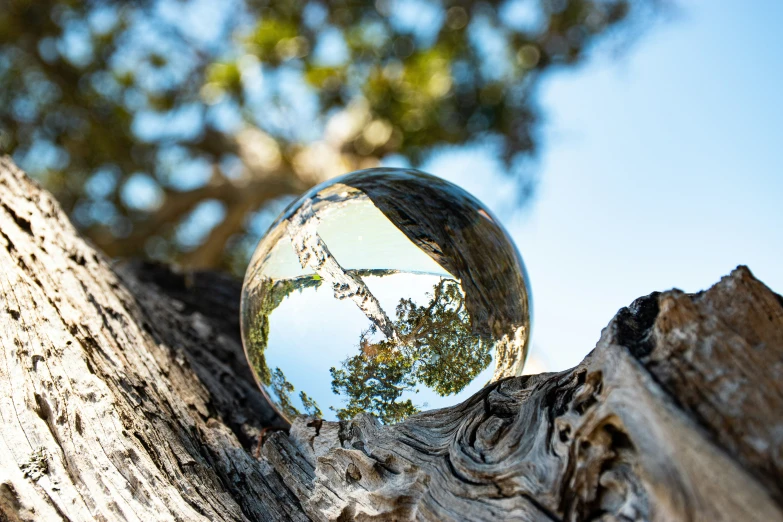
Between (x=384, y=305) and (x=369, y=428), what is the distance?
0.98 ft

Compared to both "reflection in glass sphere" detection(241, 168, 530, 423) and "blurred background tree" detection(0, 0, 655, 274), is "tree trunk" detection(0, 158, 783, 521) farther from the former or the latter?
"blurred background tree" detection(0, 0, 655, 274)

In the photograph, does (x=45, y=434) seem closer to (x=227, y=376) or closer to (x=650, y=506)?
(x=227, y=376)

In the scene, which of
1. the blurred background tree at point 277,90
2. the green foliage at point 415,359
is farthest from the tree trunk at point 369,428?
the blurred background tree at point 277,90

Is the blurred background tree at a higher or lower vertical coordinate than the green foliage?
higher

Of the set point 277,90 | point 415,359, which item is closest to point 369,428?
point 415,359

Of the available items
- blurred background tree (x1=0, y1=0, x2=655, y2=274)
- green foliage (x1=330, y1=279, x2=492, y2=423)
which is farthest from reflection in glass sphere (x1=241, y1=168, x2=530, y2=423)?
blurred background tree (x1=0, y1=0, x2=655, y2=274)

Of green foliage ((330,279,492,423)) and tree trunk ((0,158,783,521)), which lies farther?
green foliage ((330,279,492,423))

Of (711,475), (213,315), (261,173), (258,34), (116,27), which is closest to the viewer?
(711,475)

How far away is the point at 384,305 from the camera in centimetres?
147

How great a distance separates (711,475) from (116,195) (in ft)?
21.8

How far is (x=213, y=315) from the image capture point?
3.01 m

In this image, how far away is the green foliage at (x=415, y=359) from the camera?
147 centimetres

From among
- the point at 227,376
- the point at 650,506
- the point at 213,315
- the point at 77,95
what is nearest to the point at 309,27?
the point at 77,95

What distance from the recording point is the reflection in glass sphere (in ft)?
4.83
